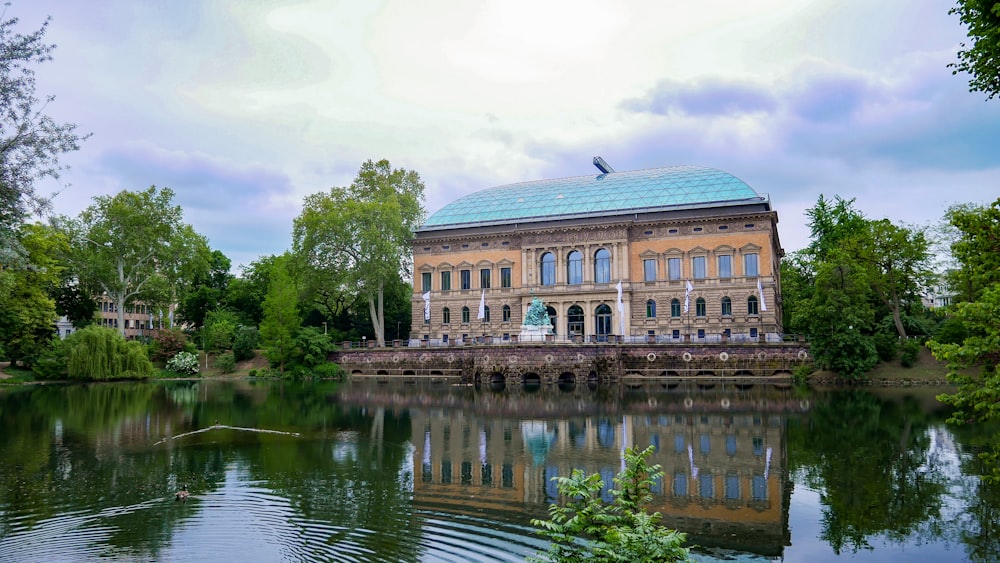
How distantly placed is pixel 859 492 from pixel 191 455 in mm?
16222

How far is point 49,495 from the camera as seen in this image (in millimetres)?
14133

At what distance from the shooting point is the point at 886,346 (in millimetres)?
44625

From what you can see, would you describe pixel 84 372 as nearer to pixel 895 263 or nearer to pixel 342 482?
pixel 342 482

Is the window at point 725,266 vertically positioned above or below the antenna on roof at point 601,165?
below

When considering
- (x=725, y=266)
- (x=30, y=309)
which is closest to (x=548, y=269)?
(x=725, y=266)

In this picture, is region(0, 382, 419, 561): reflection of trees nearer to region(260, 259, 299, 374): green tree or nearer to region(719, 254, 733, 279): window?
region(260, 259, 299, 374): green tree

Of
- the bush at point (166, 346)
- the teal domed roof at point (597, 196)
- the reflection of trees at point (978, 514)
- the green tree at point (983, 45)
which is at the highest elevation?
the teal domed roof at point (597, 196)

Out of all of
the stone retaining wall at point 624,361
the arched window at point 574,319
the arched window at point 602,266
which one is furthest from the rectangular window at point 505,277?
the stone retaining wall at point 624,361

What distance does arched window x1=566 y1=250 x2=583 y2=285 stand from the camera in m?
60.1

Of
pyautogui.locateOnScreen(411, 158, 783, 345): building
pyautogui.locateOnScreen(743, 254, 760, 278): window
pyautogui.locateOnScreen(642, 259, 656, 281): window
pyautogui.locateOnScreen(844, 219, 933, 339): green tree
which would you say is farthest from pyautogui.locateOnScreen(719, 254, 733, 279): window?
pyautogui.locateOnScreen(844, 219, 933, 339): green tree

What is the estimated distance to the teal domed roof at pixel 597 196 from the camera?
57.9m

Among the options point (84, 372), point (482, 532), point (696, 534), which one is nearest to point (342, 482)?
point (482, 532)

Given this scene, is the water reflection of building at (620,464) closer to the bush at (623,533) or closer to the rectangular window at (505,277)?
the bush at (623,533)

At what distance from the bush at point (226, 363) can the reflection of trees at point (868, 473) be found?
47955 mm
